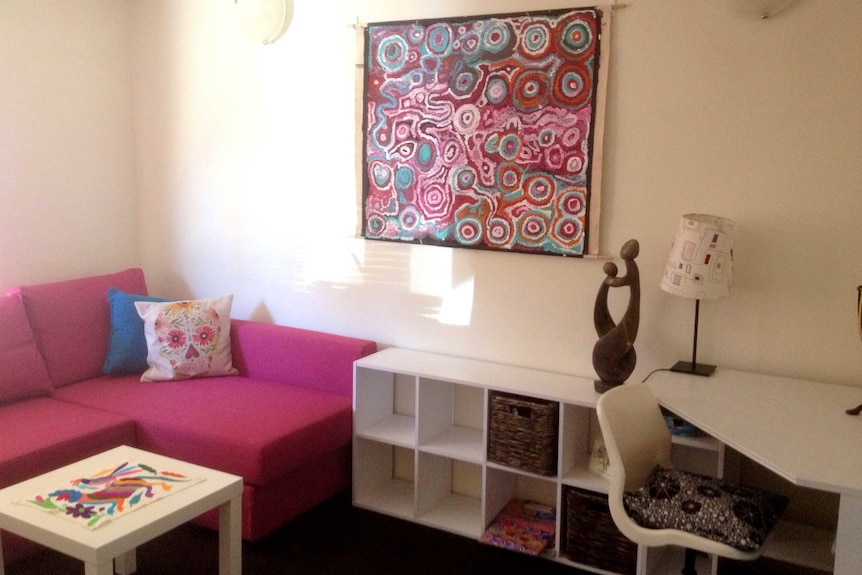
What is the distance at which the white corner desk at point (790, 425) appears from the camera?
1.71m

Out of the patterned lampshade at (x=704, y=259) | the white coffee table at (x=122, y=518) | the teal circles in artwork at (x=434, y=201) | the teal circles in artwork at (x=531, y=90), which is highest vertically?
the teal circles in artwork at (x=531, y=90)

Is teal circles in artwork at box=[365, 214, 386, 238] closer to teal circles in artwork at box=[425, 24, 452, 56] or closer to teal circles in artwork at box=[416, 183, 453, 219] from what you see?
teal circles in artwork at box=[416, 183, 453, 219]

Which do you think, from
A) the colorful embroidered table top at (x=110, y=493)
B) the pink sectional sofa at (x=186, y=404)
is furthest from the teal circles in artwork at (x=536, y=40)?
the colorful embroidered table top at (x=110, y=493)

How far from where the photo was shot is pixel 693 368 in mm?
2643

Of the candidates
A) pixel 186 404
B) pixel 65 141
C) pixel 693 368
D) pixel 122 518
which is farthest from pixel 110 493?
pixel 65 141

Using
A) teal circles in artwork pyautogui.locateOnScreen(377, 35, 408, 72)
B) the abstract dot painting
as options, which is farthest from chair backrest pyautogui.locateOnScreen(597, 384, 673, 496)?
teal circles in artwork pyautogui.locateOnScreen(377, 35, 408, 72)

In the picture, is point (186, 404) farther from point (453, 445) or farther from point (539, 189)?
point (539, 189)

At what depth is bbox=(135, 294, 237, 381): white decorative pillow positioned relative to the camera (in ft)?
11.2

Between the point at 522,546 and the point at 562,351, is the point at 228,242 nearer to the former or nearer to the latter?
the point at 562,351

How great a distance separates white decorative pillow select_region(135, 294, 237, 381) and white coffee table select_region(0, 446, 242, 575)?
0.88 metres

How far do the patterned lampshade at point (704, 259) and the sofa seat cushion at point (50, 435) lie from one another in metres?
2.20

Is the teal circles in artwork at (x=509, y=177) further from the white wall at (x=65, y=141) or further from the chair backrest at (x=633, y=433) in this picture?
the white wall at (x=65, y=141)

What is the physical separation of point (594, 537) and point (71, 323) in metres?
2.47

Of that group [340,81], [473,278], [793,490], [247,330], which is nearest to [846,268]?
[793,490]
